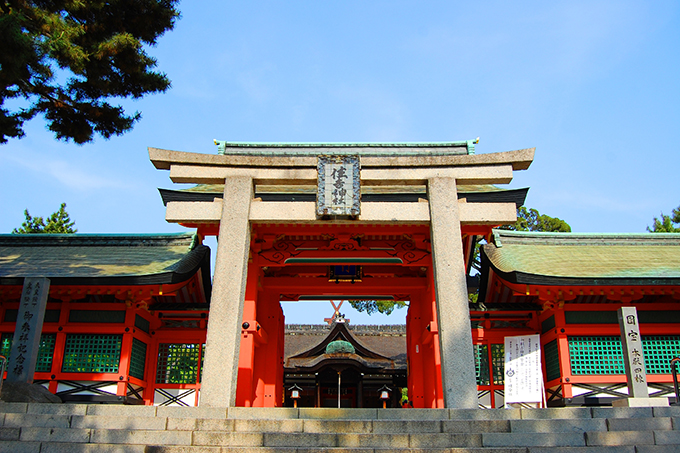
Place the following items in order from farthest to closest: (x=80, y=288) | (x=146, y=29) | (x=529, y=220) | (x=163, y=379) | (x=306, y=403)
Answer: (x=529, y=220) < (x=306, y=403) < (x=163, y=379) < (x=80, y=288) < (x=146, y=29)

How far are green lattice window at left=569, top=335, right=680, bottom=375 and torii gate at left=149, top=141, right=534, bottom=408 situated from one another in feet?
11.7

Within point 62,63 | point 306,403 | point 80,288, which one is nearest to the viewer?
point 62,63

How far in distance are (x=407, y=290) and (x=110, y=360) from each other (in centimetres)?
753

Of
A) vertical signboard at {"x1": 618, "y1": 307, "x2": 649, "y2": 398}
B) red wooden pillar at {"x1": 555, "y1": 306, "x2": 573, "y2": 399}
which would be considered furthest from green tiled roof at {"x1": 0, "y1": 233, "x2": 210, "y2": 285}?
vertical signboard at {"x1": 618, "y1": 307, "x2": 649, "y2": 398}

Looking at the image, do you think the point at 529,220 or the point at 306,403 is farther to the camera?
the point at 529,220

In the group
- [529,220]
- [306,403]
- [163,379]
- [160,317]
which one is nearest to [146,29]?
[160,317]

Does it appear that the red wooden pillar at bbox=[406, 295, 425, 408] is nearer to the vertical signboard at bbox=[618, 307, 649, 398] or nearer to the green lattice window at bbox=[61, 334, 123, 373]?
the vertical signboard at bbox=[618, 307, 649, 398]

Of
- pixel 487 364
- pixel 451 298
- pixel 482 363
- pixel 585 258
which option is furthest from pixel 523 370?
pixel 451 298

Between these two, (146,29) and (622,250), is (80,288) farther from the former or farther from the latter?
(622,250)

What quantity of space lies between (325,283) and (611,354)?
6.94 meters

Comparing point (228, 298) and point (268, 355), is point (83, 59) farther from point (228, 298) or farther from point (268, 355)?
point (268, 355)

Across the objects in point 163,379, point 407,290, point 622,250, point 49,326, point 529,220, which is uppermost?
point 529,220

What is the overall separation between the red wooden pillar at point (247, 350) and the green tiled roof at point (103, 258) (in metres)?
1.45

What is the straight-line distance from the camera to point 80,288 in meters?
11.8
